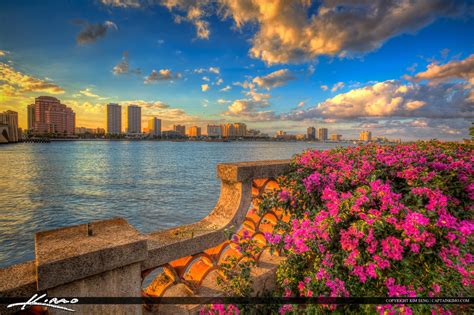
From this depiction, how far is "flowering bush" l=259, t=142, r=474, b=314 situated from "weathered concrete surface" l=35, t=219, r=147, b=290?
1.55 meters

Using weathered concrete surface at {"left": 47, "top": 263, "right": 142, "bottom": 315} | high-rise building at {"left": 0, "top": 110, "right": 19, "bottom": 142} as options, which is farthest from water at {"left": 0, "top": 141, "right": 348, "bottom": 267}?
high-rise building at {"left": 0, "top": 110, "right": 19, "bottom": 142}

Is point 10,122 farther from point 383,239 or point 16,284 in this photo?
point 383,239

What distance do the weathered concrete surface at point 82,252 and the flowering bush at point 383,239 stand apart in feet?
5.08

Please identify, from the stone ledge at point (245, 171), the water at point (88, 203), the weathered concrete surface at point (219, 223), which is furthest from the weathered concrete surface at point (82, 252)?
the water at point (88, 203)

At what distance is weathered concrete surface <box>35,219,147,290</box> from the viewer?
149cm

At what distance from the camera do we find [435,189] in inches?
98.5

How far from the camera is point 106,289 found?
1.77m

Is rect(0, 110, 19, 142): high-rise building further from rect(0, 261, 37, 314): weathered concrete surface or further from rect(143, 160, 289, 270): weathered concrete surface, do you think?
rect(0, 261, 37, 314): weathered concrete surface

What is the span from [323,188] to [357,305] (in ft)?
4.26

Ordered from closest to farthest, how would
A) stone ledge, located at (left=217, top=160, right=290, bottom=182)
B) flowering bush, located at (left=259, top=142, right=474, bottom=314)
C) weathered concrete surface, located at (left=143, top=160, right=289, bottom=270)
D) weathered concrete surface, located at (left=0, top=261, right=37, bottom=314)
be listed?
weathered concrete surface, located at (left=0, top=261, right=37, bottom=314), flowering bush, located at (left=259, top=142, right=474, bottom=314), weathered concrete surface, located at (left=143, top=160, right=289, bottom=270), stone ledge, located at (left=217, top=160, right=290, bottom=182)

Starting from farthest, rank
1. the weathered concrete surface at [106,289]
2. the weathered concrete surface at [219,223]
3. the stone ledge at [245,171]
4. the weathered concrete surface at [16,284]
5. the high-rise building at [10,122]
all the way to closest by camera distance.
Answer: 1. the high-rise building at [10,122]
2. the stone ledge at [245,171]
3. the weathered concrete surface at [219,223]
4. the weathered concrete surface at [106,289]
5. the weathered concrete surface at [16,284]

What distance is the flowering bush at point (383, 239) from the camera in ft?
6.71
